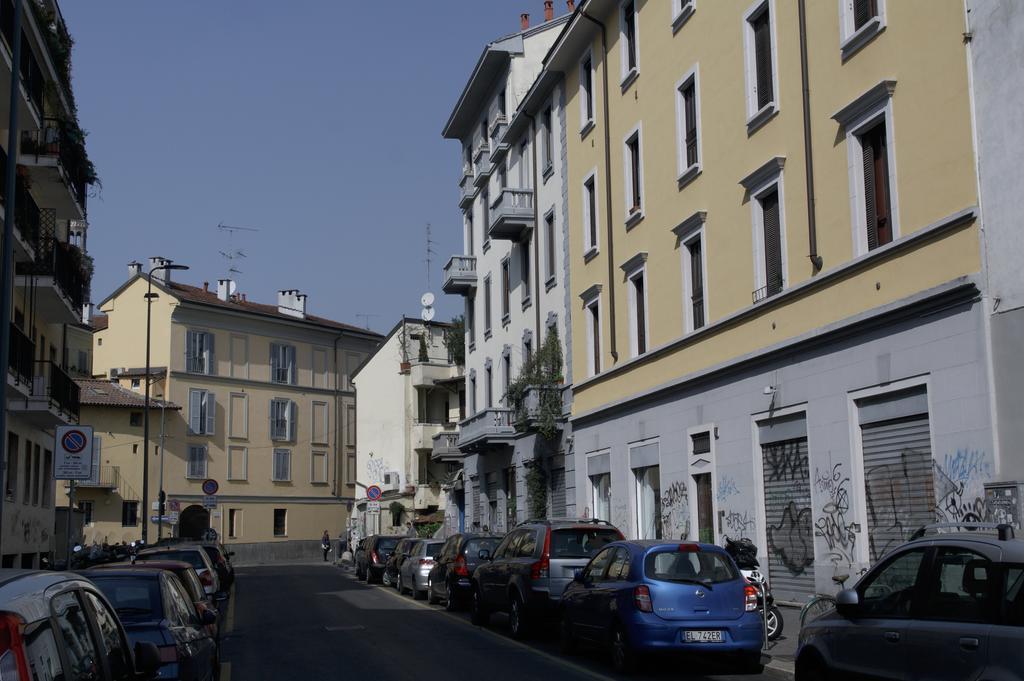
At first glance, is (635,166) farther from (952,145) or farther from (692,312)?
(952,145)

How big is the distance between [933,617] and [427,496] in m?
52.7

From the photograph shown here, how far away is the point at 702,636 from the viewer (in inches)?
530

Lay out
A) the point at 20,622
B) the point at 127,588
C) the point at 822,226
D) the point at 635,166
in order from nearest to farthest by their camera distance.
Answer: the point at 20,622
the point at 127,588
the point at 822,226
the point at 635,166

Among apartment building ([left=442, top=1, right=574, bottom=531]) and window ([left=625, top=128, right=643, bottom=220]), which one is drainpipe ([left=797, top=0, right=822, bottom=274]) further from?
apartment building ([left=442, top=1, right=574, bottom=531])

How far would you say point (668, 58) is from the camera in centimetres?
2559

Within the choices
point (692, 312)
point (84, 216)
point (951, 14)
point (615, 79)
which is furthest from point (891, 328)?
point (84, 216)

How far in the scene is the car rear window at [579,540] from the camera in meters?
18.1

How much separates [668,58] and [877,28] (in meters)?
8.54

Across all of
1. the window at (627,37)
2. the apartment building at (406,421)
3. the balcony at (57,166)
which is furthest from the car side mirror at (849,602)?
the apartment building at (406,421)

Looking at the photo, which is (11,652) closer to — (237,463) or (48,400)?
(48,400)

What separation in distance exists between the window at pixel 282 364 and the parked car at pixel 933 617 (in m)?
63.4

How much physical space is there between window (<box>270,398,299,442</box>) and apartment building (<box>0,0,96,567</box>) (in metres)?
36.3

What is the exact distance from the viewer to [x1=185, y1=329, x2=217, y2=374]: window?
66.0 meters

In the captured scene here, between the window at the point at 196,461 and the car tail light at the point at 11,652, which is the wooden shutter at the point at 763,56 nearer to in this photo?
the car tail light at the point at 11,652
